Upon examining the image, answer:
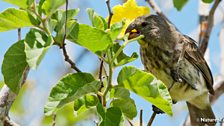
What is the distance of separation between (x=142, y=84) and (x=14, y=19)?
44cm

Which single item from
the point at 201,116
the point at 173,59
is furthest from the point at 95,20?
the point at 201,116

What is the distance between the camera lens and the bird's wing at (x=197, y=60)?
349 centimetres

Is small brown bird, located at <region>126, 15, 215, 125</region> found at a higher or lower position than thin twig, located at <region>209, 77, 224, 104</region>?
higher

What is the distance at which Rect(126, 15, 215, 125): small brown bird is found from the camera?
3098mm

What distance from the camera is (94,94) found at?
171cm

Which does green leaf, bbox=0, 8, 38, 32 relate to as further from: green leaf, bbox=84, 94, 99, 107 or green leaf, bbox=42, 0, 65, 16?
green leaf, bbox=84, 94, 99, 107

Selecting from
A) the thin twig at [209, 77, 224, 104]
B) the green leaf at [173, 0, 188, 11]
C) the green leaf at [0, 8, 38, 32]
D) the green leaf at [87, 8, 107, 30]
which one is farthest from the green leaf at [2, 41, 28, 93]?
the thin twig at [209, 77, 224, 104]

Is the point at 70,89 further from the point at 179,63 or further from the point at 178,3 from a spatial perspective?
the point at 179,63

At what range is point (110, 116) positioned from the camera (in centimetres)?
163

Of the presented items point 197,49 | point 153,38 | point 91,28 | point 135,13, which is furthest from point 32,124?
point 91,28

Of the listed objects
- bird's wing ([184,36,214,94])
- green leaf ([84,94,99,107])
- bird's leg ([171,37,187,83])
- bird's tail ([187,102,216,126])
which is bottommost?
bird's tail ([187,102,216,126])

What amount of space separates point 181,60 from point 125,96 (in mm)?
1600

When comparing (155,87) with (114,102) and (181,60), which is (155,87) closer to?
(114,102)

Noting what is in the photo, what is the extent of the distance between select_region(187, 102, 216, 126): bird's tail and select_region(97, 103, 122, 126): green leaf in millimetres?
2047
